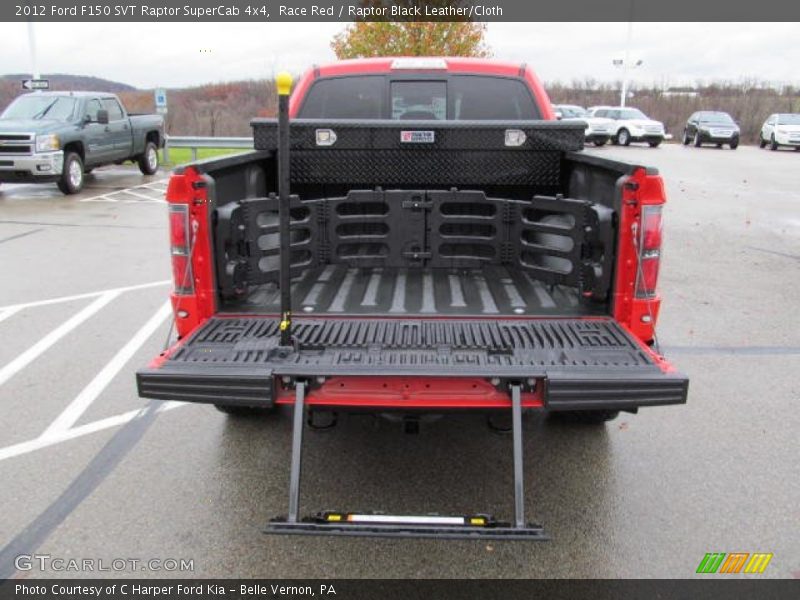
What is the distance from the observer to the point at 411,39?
797 inches

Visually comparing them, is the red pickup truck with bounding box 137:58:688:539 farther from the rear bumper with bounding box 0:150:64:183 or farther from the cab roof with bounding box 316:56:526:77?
the rear bumper with bounding box 0:150:64:183

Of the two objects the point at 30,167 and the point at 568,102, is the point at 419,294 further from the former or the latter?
the point at 568,102

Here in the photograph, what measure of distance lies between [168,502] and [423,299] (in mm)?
1694

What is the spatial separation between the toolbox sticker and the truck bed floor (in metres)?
0.85

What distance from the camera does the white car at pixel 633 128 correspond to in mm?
30922

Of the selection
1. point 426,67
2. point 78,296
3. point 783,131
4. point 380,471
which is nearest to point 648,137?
point 783,131

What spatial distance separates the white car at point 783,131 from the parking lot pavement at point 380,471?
28.1 meters

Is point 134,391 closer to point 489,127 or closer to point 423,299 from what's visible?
point 423,299

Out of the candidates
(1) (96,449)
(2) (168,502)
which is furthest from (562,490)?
(1) (96,449)

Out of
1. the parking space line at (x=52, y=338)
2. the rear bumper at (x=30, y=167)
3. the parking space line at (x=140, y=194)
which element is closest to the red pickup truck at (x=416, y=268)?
the parking space line at (x=52, y=338)

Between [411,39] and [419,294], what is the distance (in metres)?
18.0

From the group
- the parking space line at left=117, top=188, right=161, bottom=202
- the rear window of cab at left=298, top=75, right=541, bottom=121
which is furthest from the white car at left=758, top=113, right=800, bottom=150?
the rear window of cab at left=298, top=75, right=541, bottom=121

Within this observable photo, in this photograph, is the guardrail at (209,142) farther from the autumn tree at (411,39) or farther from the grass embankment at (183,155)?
the autumn tree at (411,39)

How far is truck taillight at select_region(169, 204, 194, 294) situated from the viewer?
131 inches
